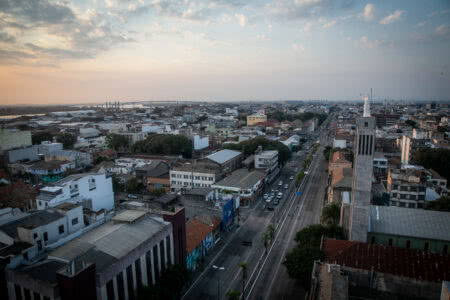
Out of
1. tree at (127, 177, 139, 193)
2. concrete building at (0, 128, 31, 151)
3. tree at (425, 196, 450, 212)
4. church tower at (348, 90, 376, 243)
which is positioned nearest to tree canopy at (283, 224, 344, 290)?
church tower at (348, 90, 376, 243)

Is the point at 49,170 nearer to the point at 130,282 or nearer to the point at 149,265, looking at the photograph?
the point at 149,265

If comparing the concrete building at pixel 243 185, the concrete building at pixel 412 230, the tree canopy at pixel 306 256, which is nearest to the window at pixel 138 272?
the tree canopy at pixel 306 256

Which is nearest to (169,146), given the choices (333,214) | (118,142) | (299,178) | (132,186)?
(118,142)

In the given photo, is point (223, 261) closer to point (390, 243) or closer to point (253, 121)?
point (390, 243)

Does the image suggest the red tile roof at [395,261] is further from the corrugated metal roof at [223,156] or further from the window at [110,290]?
the corrugated metal roof at [223,156]

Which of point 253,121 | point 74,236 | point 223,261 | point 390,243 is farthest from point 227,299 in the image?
point 253,121

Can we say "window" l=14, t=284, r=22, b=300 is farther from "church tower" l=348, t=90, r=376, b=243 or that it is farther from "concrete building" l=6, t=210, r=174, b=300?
"church tower" l=348, t=90, r=376, b=243

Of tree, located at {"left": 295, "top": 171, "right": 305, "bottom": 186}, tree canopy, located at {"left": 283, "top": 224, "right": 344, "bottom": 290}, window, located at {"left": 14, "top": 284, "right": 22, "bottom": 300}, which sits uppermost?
window, located at {"left": 14, "top": 284, "right": 22, "bottom": 300}
